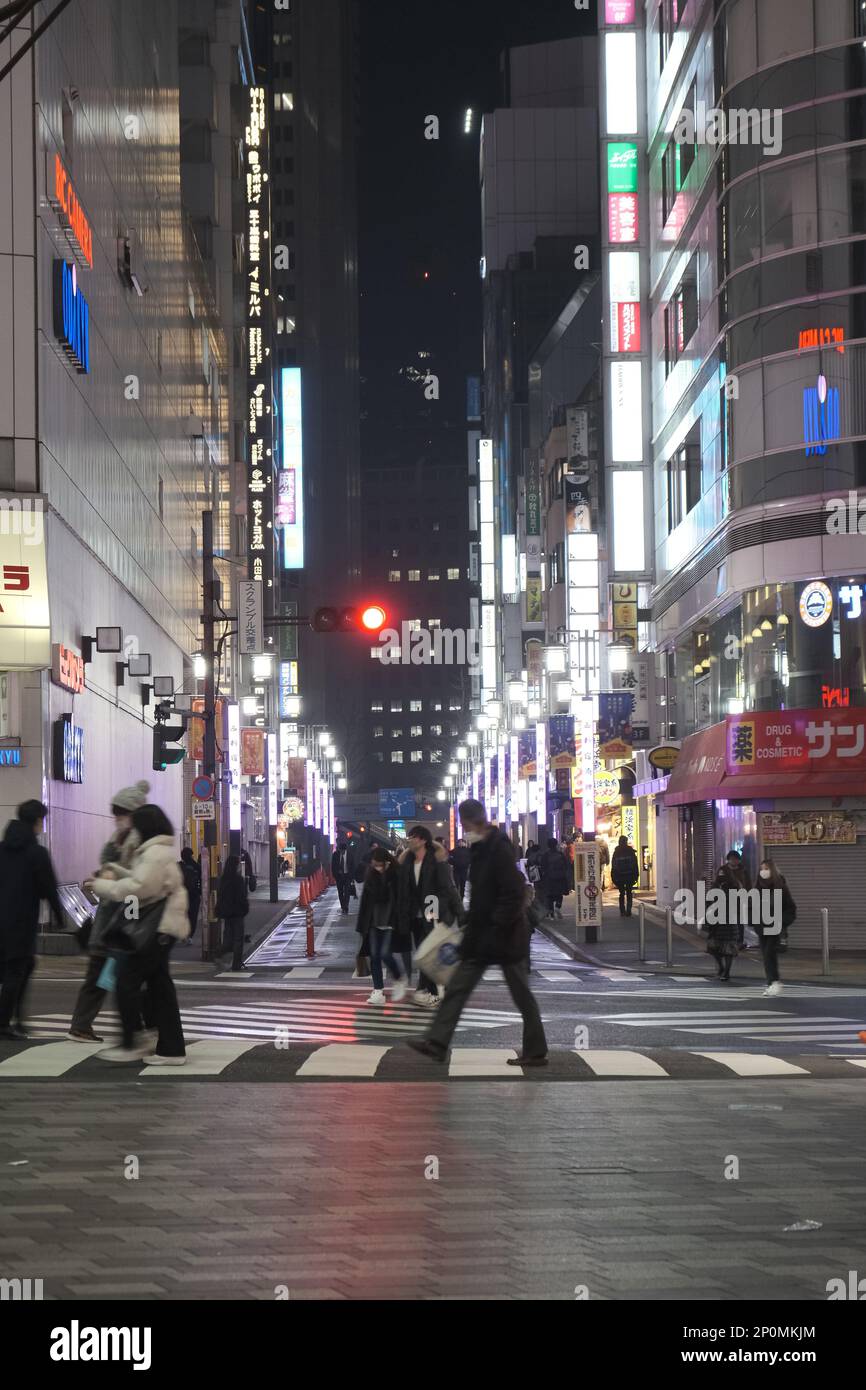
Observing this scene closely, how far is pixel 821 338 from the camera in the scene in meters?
34.8

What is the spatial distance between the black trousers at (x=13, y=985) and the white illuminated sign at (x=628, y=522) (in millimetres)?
35149

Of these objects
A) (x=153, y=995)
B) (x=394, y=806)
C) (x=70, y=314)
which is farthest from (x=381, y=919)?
(x=394, y=806)

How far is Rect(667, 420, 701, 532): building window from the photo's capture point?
138ft

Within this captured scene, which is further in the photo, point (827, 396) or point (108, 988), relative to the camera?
point (827, 396)

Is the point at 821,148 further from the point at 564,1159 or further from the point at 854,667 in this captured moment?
the point at 564,1159

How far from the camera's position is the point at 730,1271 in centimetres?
693

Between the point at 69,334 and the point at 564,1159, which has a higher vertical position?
the point at 69,334

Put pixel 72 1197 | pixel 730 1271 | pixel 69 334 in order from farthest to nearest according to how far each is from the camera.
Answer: pixel 69 334
pixel 72 1197
pixel 730 1271

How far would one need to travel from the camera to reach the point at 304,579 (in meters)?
190

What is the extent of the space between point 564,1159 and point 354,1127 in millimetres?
1698

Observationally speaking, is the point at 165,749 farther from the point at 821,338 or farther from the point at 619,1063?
the point at 619,1063

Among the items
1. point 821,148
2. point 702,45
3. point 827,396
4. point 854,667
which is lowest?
point 854,667

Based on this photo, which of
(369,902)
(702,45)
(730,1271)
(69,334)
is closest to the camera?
(730,1271)

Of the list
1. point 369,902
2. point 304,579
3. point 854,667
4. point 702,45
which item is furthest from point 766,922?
point 304,579
